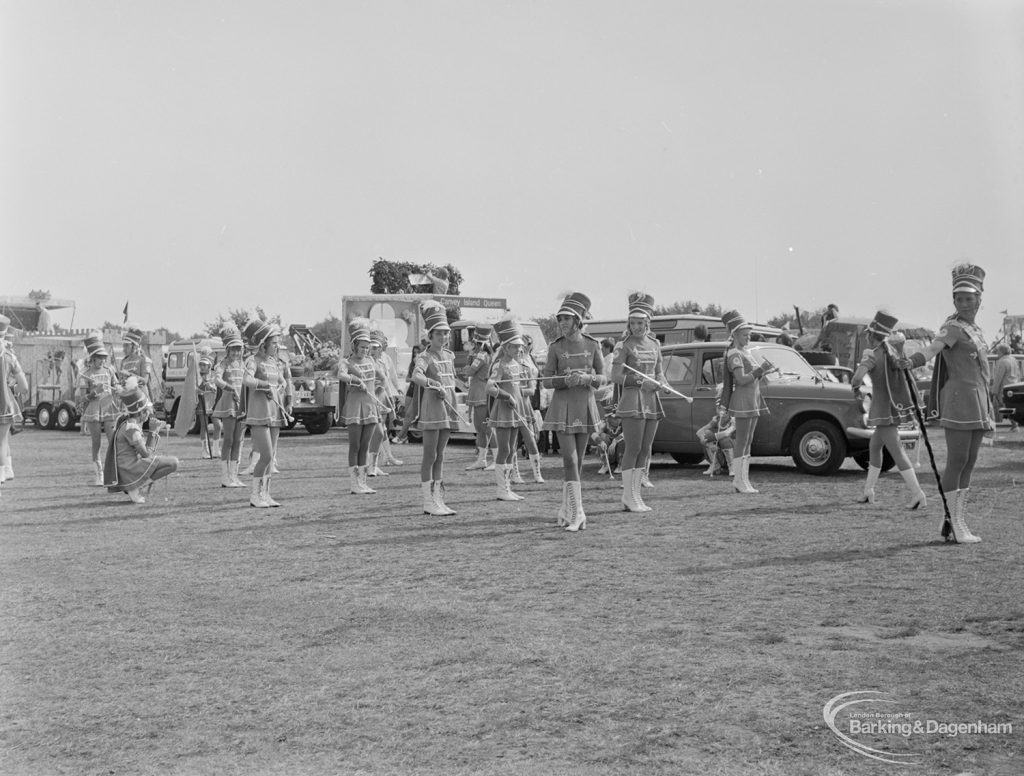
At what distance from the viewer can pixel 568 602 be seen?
7594mm

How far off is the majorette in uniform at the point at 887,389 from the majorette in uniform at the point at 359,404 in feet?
19.1

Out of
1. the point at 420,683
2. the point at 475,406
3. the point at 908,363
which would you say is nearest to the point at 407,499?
the point at 475,406

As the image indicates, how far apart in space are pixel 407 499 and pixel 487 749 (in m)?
9.38

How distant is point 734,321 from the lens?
14414 mm

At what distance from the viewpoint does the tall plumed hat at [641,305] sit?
12195 mm

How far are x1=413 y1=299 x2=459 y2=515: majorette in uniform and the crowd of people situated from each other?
0.6 inches

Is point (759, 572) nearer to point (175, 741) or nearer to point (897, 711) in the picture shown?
point (897, 711)

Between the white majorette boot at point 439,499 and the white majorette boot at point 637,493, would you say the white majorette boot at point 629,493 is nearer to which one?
the white majorette boot at point 637,493

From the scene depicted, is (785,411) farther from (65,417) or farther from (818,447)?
(65,417)

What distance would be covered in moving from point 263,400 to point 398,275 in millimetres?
20598

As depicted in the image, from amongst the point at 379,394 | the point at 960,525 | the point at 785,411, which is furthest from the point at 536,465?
the point at 960,525

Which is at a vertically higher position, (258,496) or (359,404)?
(359,404)

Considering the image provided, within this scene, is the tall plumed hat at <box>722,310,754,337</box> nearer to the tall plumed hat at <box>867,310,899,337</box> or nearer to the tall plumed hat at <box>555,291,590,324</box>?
the tall plumed hat at <box>867,310,899,337</box>

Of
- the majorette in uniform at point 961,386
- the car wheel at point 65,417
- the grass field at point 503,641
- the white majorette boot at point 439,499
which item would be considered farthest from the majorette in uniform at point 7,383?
the car wheel at point 65,417
